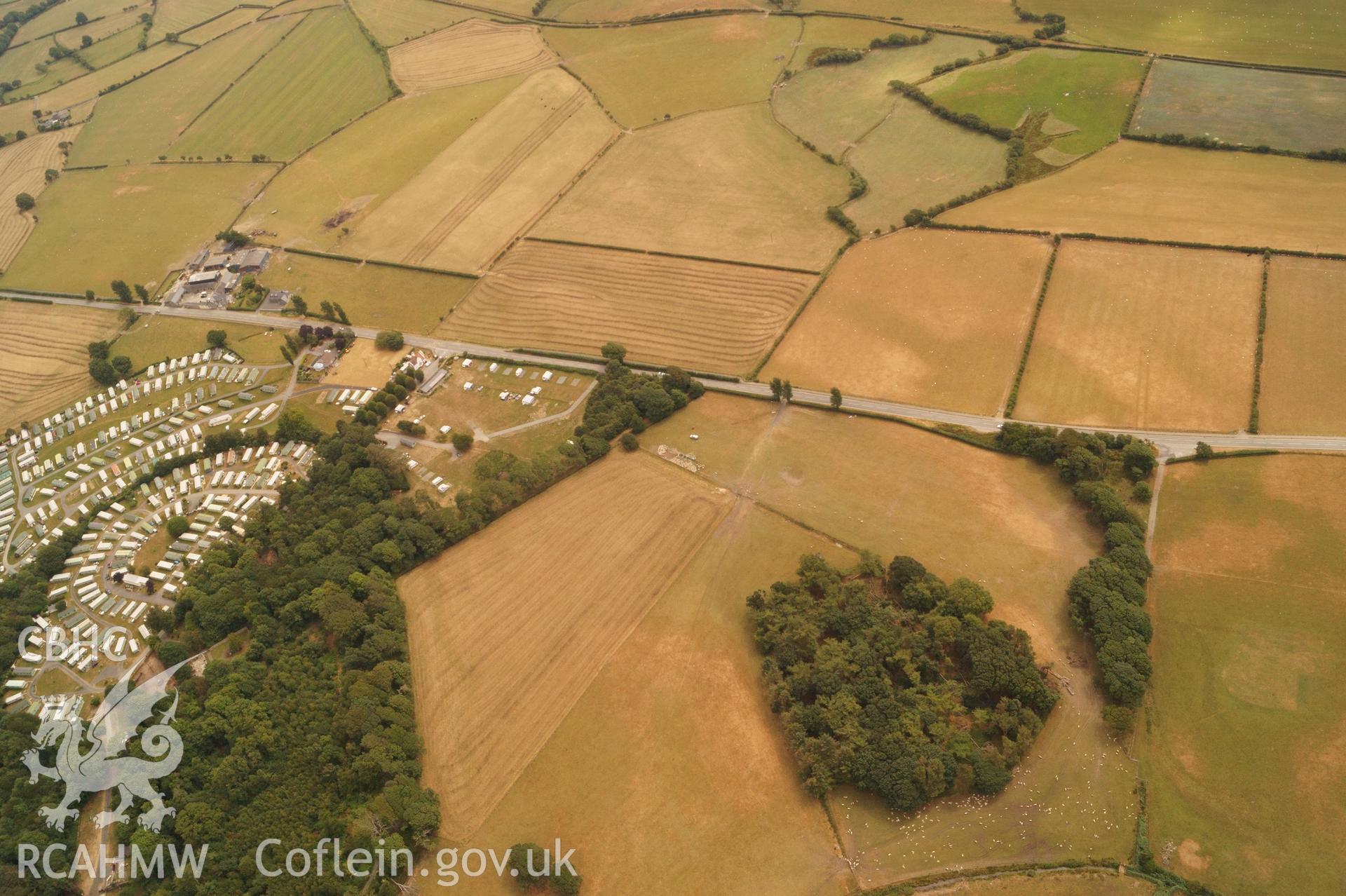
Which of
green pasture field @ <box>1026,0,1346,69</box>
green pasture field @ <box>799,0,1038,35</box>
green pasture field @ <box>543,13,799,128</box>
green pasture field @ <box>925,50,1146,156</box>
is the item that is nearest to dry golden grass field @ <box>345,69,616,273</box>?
green pasture field @ <box>543,13,799,128</box>

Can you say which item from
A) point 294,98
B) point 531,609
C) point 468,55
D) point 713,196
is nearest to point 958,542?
point 531,609

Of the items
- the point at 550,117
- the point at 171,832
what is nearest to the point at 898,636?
the point at 171,832

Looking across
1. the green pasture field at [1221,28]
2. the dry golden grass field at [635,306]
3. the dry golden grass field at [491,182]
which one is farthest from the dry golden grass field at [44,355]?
the green pasture field at [1221,28]

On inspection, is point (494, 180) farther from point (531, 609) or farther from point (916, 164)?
point (531, 609)

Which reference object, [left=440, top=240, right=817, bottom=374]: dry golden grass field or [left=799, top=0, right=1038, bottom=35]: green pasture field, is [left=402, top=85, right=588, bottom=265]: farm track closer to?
[left=440, top=240, right=817, bottom=374]: dry golden grass field

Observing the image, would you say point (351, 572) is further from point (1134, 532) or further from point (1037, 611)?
point (1134, 532)

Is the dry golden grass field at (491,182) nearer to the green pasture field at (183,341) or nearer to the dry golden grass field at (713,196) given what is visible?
the dry golden grass field at (713,196)
